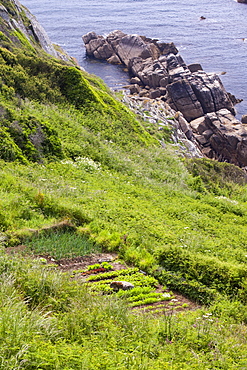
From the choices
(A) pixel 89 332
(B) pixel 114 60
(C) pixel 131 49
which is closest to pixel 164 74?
(C) pixel 131 49

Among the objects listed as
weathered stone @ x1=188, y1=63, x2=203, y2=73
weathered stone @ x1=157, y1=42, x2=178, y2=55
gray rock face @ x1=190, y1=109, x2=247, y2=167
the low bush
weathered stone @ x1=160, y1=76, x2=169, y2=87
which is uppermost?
weathered stone @ x1=157, y1=42, x2=178, y2=55

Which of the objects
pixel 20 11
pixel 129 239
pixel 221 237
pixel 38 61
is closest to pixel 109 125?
pixel 38 61

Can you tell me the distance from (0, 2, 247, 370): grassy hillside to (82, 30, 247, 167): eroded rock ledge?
18.8 meters

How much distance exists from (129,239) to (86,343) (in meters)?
6.10

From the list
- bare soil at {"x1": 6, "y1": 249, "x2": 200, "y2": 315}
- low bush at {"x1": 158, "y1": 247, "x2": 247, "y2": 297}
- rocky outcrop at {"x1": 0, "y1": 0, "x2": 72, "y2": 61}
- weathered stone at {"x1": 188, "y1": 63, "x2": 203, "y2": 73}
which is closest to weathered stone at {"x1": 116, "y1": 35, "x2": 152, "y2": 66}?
weathered stone at {"x1": 188, "y1": 63, "x2": 203, "y2": 73}

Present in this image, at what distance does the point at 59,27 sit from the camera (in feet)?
297

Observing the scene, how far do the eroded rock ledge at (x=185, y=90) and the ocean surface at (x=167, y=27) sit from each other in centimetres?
334

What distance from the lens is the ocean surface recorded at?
68.8m

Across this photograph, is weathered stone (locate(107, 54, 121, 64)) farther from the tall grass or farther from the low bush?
the low bush

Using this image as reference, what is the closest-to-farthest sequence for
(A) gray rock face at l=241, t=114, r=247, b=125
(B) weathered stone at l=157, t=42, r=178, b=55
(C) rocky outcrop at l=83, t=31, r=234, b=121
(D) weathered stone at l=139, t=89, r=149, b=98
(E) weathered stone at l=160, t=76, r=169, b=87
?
1. (A) gray rock face at l=241, t=114, r=247, b=125
2. (C) rocky outcrop at l=83, t=31, r=234, b=121
3. (D) weathered stone at l=139, t=89, r=149, b=98
4. (E) weathered stone at l=160, t=76, r=169, b=87
5. (B) weathered stone at l=157, t=42, r=178, b=55

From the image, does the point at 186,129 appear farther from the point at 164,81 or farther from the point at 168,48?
the point at 168,48

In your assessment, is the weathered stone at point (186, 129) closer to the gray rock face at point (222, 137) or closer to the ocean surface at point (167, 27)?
the gray rock face at point (222, 137)

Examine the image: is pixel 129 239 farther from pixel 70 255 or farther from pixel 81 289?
pixel 81 289

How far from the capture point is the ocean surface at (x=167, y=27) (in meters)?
68.8
